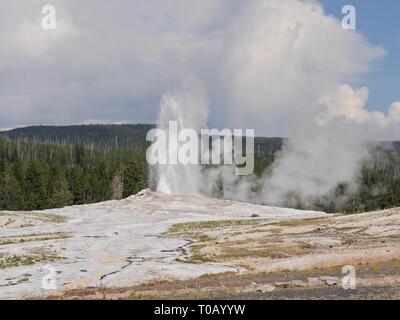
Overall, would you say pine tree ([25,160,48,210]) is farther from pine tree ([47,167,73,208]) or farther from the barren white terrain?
the barren white terrain

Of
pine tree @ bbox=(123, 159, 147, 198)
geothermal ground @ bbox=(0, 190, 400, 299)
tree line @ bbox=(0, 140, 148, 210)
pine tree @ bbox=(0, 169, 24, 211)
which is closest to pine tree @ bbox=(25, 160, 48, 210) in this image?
tree line @ bbox=(0, 140, 148, 210)

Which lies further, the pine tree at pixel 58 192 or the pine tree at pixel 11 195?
the pine tree at pixel 58 192

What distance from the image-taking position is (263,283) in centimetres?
3456

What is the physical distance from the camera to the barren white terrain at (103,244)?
40484 millimetres

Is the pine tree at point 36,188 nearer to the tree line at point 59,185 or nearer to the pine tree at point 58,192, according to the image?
the tree line at point 59,185

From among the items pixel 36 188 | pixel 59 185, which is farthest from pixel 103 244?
pixel 59 185

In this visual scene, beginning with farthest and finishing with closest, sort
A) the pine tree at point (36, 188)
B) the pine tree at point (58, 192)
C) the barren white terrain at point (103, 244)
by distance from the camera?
the pine tree at point (58, 192), the pine tree at point (36, 188), the barren white terrain at point (103, 244)

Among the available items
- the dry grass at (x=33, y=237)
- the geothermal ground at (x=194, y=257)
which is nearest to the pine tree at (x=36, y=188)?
the geothermal ground at (x=194, y=257)

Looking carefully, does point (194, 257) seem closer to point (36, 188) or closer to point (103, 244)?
point (103, 244)

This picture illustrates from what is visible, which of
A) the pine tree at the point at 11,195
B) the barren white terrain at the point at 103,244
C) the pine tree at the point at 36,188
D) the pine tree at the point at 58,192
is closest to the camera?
the barren white terrain at the point at 103,244

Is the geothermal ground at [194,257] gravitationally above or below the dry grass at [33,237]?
above

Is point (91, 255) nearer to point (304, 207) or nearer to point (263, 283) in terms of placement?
point (263, 283)

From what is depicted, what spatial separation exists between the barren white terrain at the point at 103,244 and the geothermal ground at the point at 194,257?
0.13 m
